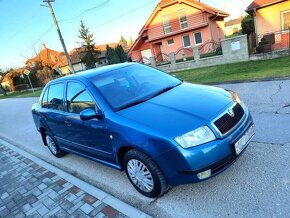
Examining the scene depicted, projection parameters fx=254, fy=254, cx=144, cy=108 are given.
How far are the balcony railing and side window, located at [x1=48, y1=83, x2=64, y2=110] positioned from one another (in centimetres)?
2263

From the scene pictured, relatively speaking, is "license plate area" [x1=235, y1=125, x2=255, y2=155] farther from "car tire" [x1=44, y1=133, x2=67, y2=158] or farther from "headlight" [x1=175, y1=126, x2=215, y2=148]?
"car tire" [x1=44, y1=133, x2=67, y2=158]

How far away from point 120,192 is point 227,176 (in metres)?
1.55

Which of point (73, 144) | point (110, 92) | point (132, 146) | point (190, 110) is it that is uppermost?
point (110, 92)

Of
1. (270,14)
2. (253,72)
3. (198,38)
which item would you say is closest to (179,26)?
(198,38)

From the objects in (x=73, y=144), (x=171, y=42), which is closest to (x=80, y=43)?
(x=171, y=42)

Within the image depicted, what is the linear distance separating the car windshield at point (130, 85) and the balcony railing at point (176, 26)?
22619 mm

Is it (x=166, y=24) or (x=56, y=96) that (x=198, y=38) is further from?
(x=56, y=96)

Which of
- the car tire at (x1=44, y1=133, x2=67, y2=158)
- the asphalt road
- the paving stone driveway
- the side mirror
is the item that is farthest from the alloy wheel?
the car tire at (x1=44, y1=133, x2=67, y2=158)

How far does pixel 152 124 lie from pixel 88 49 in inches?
1719

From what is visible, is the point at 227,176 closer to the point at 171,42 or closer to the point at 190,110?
the point at 190,110

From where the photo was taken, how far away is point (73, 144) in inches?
183

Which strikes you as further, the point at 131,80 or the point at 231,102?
the point at 131,80

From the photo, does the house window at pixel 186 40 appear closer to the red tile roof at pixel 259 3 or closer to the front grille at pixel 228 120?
the red tile roof at pixel 259 3

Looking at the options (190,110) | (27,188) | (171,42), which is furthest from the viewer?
(171,42)
